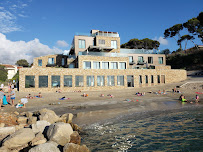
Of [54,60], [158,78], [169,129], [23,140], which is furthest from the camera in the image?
[54,60]

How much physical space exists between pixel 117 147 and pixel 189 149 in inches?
127

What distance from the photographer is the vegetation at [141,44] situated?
70769mm

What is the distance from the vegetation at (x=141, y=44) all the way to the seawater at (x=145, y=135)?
63.0 meters

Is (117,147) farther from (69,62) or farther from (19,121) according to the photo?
(69,62)

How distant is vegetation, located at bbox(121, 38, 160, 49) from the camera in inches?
2786

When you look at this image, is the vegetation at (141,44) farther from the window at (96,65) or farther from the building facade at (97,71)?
the window at (96,65)

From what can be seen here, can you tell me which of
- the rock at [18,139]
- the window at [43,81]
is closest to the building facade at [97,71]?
the window at [43,81]

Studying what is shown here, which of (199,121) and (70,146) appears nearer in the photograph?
(70,146)

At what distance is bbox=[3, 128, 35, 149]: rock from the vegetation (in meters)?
68.2

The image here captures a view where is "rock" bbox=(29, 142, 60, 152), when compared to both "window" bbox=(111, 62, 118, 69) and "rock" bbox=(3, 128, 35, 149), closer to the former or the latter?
"rock" bbox=(3, 128, 35, 149)

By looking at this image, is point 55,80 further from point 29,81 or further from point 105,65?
point 105,65

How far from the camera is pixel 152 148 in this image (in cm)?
682

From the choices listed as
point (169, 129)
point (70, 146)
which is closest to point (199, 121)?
point (169, 129)

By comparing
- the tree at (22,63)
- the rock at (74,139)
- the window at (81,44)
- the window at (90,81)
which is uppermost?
the tree at (22,63)
